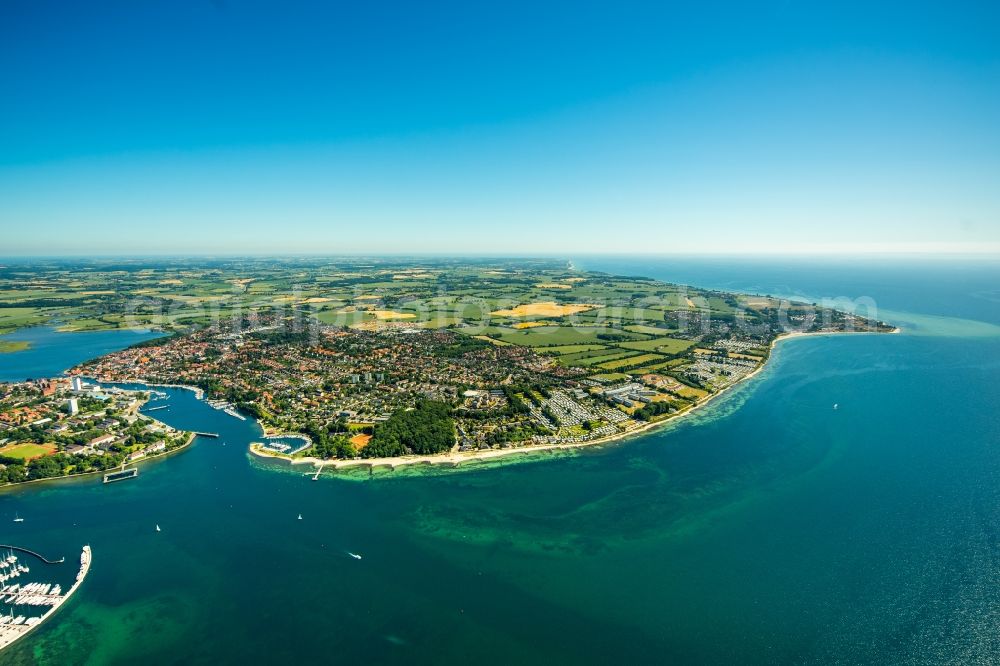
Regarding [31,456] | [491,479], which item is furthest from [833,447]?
[31,456]

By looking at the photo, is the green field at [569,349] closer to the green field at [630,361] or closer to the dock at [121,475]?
the green field at [630,361]

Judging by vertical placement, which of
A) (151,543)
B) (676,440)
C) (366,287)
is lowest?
(151,543)

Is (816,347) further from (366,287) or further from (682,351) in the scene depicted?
(366,287)

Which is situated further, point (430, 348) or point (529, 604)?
point (430, 348)

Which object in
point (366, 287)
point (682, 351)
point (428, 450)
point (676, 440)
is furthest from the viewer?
point (366, 287)

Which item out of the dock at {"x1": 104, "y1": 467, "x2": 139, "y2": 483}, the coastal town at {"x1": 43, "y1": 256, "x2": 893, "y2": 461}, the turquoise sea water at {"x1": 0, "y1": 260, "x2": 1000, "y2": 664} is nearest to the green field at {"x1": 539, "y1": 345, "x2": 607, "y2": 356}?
the coastal town at {"x1": 43, "y1": 256, "x2": 893, "y2": 461}

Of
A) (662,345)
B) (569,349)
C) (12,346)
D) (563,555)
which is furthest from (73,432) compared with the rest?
(662,345)

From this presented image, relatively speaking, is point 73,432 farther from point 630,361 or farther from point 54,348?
point 630,361
